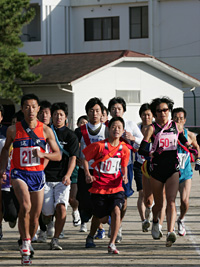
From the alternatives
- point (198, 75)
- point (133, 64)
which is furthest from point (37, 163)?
point (198, 75)

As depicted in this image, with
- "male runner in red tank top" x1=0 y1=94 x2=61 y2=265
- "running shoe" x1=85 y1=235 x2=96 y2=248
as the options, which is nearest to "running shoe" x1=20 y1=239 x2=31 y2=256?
"male runner in red tank top" x1=0 y1=94 x2=61 y2=265

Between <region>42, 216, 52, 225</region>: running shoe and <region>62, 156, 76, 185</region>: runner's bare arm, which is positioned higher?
<region>62, 156, 76, 185</region>: runner's bare arm

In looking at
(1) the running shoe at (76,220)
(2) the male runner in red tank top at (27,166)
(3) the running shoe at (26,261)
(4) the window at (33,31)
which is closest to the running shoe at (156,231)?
(1) the running shoe at (76,220)

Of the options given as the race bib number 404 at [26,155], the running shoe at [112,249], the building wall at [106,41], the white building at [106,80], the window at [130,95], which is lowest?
the running shoe at [112,249]

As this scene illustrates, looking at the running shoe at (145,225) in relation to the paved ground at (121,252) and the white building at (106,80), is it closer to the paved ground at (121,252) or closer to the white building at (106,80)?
the paved ground at (121,252)

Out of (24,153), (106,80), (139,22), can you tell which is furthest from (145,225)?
(139,22)

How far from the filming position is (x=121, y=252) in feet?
31.1

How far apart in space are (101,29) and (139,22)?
2786 millimetres

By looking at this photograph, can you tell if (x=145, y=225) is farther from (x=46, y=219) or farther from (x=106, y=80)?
(x=106, y=80)

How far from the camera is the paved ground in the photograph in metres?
8.70

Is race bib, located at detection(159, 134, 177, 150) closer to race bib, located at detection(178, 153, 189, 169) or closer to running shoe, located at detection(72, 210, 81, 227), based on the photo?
race bib, located at detection(178, 153, 189, 169)

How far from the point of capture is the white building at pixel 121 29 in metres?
46.2

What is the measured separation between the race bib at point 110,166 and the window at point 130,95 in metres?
27.3

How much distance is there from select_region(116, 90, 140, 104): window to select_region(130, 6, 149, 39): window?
458 inches
